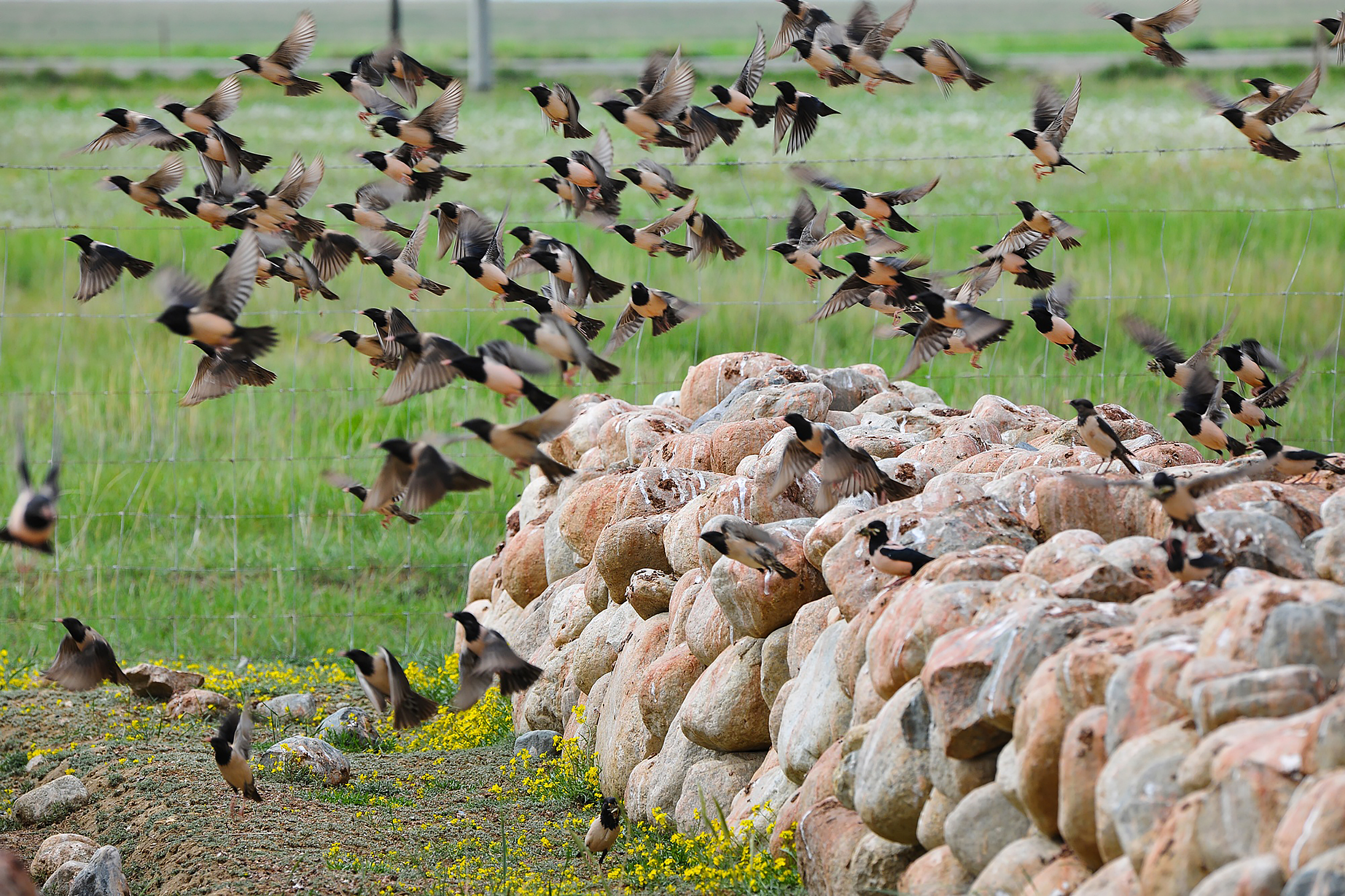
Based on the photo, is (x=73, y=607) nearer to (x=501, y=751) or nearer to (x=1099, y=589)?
(x=501, y=751)

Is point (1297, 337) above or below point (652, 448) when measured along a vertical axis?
below

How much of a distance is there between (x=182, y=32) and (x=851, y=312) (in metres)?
65.6

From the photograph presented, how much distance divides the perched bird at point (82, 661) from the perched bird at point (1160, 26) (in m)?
4.94

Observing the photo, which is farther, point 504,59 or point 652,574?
point 504,59

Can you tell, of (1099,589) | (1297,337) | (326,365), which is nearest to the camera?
(1099,589)

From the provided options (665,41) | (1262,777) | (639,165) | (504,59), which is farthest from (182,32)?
(1262,777)

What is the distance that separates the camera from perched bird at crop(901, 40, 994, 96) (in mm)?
6012

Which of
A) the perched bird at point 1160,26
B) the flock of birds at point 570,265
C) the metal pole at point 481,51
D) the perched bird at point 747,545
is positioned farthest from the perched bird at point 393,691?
the metal pole at point 481,51

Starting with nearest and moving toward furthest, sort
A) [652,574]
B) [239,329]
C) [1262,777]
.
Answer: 1. [1262,777]
2. [239,329]
3. [652,574]

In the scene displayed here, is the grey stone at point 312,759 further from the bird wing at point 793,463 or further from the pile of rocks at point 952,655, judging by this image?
the bird wing at point 793,463

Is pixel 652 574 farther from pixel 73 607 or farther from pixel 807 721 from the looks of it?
pixel 73 607

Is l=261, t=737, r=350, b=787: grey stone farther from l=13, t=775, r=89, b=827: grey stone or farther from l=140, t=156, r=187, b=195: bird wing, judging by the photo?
l=140, t=156, r=187, b=195: bird wing

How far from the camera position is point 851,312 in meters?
13.5

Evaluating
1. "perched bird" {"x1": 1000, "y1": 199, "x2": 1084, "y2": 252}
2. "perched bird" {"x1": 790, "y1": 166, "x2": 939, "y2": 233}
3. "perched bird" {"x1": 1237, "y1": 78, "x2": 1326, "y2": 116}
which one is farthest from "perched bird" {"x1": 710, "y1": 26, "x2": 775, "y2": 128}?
"perched bird" {"x1": 1237, "y1": 78, "x2": 1326, "y2": 116}
